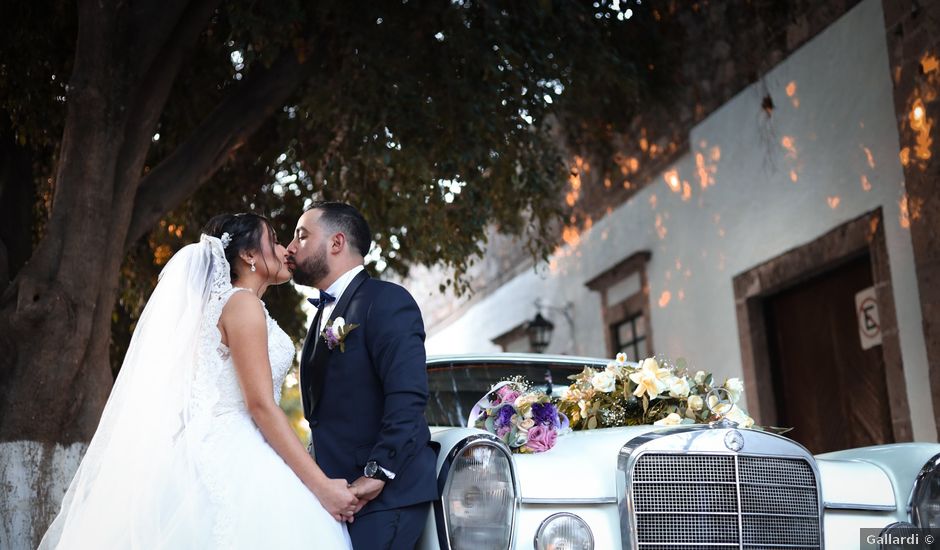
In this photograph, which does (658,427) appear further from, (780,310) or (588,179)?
(588,179)

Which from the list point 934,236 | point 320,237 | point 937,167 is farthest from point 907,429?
point 320,237

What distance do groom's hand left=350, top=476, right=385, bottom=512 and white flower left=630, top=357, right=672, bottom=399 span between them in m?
1.17

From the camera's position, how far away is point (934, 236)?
261 inches

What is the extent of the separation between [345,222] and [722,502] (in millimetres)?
1563

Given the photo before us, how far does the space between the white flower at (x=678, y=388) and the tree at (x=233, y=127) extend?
9.31ft

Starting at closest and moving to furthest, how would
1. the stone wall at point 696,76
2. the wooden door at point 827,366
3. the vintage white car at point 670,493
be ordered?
the vintage white car at point 670,493 → the wooden door at point 827,366 → the stone wall at point 696,76

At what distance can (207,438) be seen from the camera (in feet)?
10.0

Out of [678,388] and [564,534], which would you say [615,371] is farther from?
[564,534]

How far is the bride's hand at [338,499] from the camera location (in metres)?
2.92

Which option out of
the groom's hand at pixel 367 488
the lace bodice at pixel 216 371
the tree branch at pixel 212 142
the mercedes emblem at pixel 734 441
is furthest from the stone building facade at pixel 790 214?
the lace bodice at pixel 216 371

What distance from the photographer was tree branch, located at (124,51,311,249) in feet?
21.1

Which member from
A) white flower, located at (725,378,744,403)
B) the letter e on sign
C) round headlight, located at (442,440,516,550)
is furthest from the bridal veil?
the letter e on sign

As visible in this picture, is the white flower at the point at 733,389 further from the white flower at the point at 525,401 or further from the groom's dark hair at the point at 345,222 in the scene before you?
the groom's dark hair at the point at 345,222

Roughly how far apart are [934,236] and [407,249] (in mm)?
4016
